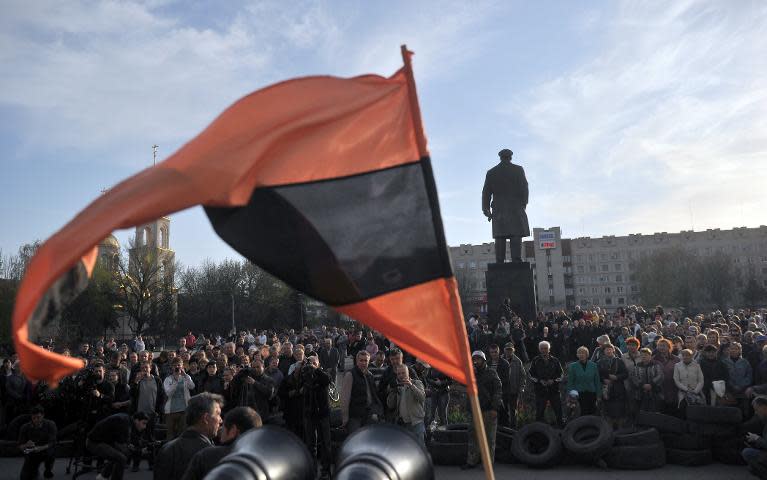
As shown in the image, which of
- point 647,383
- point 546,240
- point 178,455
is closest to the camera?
point 178,455

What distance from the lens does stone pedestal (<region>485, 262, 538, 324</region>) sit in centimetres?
2034

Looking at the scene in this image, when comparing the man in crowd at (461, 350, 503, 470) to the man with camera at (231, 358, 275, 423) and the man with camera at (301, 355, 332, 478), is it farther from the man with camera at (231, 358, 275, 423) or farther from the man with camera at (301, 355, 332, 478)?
the man with camera at (231, 358, 275, 423)

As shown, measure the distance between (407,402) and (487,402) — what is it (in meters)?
1.38

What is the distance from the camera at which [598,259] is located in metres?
135

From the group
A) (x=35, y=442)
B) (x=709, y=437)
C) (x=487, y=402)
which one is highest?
(x=487, y=402)

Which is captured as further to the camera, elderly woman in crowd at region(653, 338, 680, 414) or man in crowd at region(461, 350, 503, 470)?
elderly woman in crowd at region(653, 338, 680, 414)

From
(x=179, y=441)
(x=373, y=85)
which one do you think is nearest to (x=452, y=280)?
(x=373, y=85)

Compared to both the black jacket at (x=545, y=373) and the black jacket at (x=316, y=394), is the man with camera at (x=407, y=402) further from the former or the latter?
the black jacket at (x=545, y=373)

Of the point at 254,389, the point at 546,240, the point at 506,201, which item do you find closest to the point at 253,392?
the point at 254,389

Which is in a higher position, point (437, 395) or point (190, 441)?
point (190, 441)

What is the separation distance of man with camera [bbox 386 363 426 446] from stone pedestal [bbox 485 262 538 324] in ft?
34.1

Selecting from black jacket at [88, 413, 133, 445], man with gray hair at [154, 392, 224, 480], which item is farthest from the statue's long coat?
man with gray hair at [154, 392, 224, 480]

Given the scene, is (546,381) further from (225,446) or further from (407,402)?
(225,446)

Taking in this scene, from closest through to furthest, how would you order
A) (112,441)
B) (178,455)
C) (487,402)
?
(178,455), (112,441), (487,402)
